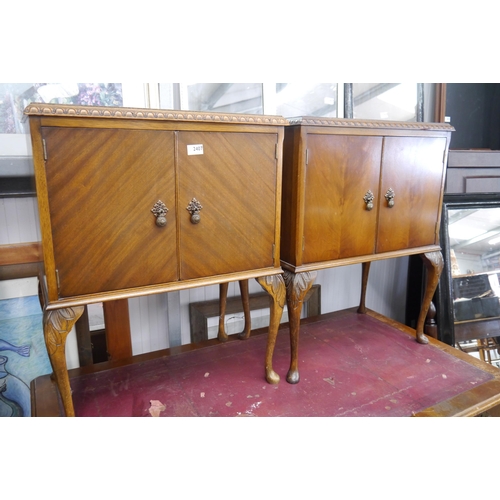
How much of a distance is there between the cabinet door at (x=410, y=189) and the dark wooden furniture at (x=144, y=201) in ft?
1.63

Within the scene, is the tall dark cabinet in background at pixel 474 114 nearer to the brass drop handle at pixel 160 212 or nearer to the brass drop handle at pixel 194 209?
the brass drop handle at pixel 194 209

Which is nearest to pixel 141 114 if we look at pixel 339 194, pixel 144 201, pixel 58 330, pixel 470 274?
pixel 144 201

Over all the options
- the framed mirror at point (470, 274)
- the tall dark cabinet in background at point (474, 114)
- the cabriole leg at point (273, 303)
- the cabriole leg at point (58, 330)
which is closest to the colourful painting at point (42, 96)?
the cabriole leg at point (58, 330)

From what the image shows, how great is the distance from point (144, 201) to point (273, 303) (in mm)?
610

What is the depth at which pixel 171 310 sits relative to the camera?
2033 mm

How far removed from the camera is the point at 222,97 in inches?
73.7

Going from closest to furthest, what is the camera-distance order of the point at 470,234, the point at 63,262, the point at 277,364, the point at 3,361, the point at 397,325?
the point at 63,262 < the point at 3,361 < the point at 277,364 < the point at 397,325 < the point at 470,234

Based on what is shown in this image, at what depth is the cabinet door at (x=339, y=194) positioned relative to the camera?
152cm

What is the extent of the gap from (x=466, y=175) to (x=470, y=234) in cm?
33

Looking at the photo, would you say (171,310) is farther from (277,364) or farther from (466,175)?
(466,175)

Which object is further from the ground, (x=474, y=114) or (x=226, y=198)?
(x=474, y=114)

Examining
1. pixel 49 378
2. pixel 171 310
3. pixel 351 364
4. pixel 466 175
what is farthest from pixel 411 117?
pixel 49 378

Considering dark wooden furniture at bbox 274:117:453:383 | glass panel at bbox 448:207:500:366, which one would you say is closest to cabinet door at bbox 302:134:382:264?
dark wooden furniture at bbox 274:117:453:383

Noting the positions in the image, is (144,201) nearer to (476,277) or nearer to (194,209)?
(194,209)
